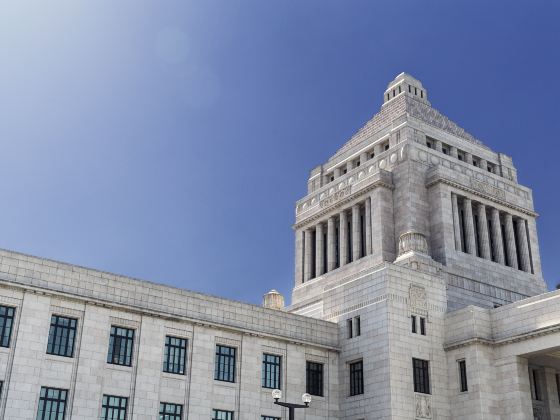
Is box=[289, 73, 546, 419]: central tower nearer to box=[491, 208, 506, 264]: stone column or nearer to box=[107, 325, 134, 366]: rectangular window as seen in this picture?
box=[491, 208, 506, 264]: stone column

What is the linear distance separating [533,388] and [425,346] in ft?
24.3

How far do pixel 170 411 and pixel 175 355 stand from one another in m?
2.89

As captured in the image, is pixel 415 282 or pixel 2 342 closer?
pixel 2 342

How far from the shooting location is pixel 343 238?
58625 millimetres

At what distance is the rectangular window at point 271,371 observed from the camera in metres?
40.2

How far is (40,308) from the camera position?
33.9 m

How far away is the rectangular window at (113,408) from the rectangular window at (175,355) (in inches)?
115

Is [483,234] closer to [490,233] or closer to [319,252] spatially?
[490,233]

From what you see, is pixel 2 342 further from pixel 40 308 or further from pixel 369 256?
pixel 369 256

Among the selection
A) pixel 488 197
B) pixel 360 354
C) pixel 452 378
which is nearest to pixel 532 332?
pixel 452 378

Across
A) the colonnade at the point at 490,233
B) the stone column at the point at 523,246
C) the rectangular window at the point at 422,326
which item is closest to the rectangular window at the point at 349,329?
the rectangular window at the point at 422,326

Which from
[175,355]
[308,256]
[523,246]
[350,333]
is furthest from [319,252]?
[175,355]

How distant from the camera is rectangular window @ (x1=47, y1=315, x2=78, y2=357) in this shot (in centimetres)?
3394

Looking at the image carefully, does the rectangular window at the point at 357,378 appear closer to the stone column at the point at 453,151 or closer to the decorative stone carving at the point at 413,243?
the decorative stone carving at the point at 413,243
